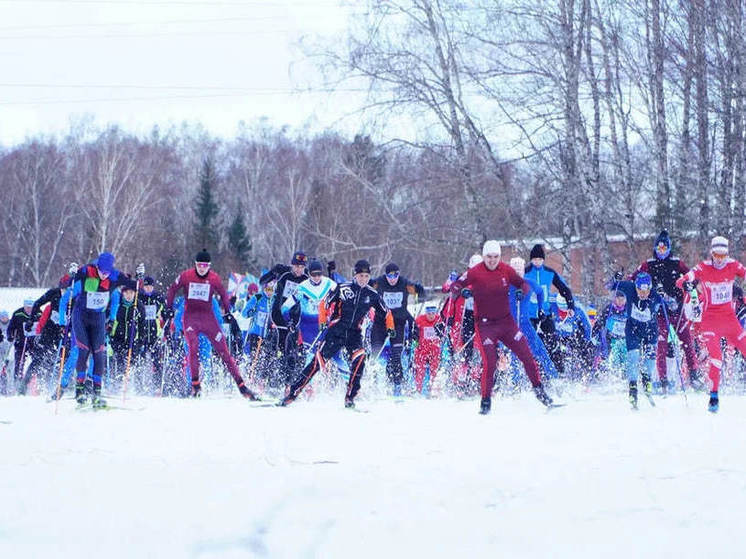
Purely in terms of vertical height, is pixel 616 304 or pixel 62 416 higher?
pixel 616 304

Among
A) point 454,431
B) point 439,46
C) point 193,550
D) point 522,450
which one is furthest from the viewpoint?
point 439,46

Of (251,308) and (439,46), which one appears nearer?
(251,308)

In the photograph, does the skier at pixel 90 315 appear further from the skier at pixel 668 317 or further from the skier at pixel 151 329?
the skier at pixel 668 317

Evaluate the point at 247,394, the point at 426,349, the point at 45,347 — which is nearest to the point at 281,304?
the point at 247,394

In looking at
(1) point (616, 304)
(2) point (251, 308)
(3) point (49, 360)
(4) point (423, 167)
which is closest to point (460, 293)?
(1) point (616, 304)

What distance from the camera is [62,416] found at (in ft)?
29.1

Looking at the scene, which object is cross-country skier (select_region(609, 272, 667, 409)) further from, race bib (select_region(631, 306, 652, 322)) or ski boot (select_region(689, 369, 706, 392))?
ski boot (select_region(689, 369, 706, 392))

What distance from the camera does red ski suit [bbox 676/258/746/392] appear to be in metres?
8.97

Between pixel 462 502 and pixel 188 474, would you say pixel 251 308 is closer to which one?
pixel 188 474

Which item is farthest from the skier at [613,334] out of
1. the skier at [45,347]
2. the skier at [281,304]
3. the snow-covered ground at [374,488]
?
the skier at [45,347]

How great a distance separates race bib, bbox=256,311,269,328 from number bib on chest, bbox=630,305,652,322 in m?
5.51

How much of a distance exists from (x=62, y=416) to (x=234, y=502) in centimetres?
352

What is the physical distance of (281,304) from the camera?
1163 cm

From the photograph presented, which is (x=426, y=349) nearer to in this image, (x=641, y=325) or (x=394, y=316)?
(x=394, y=316)
